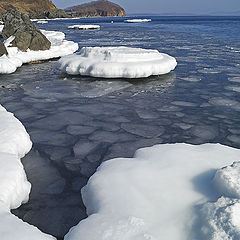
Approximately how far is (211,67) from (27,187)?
7.71 metres

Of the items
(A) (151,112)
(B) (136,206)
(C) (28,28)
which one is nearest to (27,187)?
(B) (136,206)

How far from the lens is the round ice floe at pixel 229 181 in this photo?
1.99 m

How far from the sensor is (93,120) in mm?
4828

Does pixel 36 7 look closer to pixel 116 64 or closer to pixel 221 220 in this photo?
pixel 116 64

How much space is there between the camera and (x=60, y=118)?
490cm

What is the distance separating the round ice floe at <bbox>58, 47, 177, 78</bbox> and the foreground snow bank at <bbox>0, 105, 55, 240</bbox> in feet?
10.9

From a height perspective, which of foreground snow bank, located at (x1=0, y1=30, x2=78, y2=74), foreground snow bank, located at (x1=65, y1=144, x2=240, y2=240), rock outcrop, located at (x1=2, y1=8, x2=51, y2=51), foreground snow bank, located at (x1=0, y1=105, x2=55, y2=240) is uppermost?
rock outcrop, located at (x1=2, y1=8, x2=51, y2=51)

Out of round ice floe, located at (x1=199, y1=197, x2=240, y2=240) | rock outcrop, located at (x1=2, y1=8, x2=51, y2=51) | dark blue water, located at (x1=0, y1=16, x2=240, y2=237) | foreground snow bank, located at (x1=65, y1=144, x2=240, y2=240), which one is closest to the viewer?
round ice floe, located at (x1=199, y1=197, x2=240, y2=240)

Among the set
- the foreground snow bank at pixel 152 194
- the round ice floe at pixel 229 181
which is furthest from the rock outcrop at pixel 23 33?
the round ice floe at pixel 229 181

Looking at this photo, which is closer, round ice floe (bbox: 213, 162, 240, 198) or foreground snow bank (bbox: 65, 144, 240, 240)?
foreground snow bank (bbox: 65, 144, 240, 240)

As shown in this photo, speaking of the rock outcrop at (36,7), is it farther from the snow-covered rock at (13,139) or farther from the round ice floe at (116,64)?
the snow-covered rock at (13,139)

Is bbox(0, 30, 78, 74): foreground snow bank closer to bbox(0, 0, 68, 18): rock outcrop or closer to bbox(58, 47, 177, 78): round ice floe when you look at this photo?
bbox(58, 47, 177, 78): round ice floe

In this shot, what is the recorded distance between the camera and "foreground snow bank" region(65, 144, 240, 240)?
1.84 m

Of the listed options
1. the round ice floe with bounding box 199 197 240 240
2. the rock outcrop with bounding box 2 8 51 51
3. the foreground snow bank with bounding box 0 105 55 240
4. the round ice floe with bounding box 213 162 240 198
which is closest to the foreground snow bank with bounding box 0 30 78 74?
the rock outcrop with bounding box 2 8 51 51
